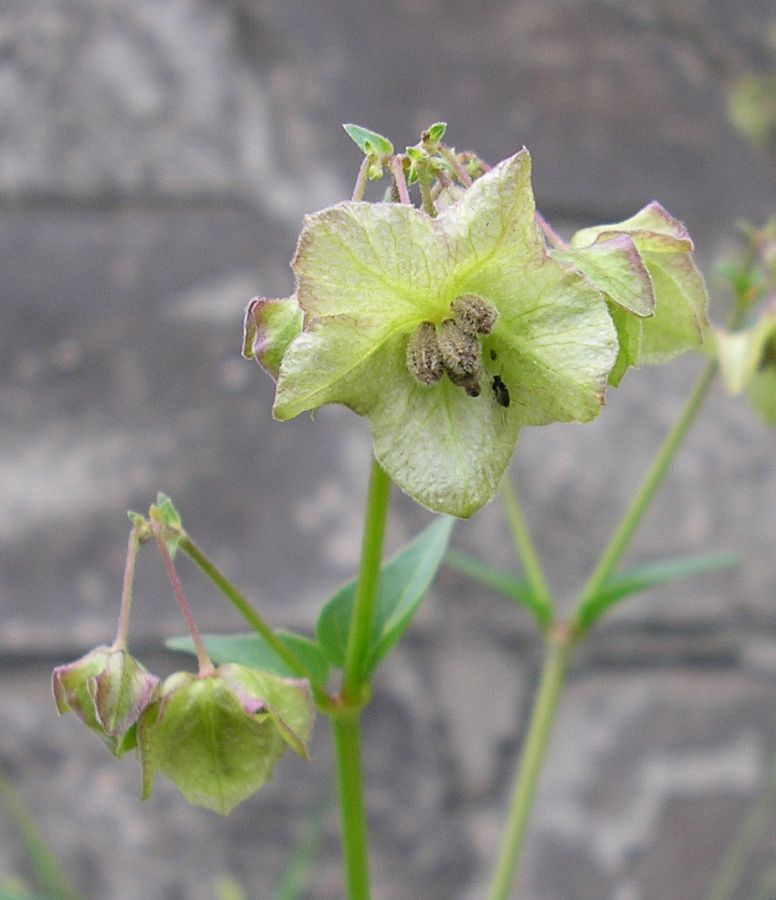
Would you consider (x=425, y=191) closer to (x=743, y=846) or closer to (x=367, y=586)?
(x=367, y=586)

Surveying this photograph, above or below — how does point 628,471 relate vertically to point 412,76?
below

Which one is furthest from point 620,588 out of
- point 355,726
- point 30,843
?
point 30,843

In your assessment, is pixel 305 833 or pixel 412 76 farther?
pixel 412 76

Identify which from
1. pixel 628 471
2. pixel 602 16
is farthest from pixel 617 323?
pixel 602 16

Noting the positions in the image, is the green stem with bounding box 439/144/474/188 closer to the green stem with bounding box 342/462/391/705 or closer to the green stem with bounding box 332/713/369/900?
the green stem with bounding box 342/462/391/705

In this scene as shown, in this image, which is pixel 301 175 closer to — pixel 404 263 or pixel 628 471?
pixel 628 471

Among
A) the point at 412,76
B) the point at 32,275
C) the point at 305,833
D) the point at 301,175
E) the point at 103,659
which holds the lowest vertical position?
the point at 103,659

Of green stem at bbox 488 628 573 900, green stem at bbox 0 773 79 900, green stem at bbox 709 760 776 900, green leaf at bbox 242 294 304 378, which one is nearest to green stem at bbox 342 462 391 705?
green leaf at bbox 242 294 304 378
